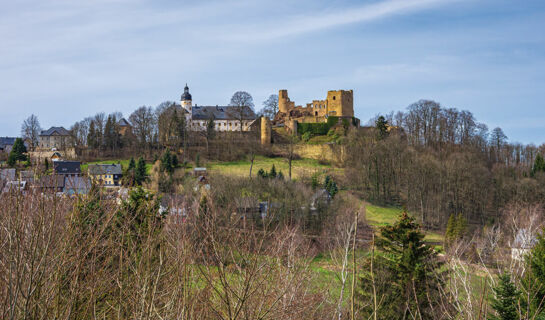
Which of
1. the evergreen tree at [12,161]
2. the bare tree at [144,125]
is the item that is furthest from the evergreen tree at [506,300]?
the bare tree at [144,125]

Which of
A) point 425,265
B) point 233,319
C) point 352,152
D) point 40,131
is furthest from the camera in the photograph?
point 40,131

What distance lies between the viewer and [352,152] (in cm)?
4969

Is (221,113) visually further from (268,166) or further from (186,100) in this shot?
(268,166)

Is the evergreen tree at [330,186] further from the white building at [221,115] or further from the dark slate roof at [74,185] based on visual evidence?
the dark slate roof at [74,185]

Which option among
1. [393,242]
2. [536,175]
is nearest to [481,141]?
[536,175]

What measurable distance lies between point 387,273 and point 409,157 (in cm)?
3422

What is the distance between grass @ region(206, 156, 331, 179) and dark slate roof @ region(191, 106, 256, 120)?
1563 centimetres

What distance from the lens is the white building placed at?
2655 inches

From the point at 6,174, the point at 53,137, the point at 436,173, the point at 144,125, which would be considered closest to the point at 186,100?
the point at 144,125

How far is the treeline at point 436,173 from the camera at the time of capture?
125 feet

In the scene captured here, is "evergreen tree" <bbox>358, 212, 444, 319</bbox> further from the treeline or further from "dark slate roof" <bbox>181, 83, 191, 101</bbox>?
"dark slate roof" <bbox>181, 83, 191, 101</bbox>

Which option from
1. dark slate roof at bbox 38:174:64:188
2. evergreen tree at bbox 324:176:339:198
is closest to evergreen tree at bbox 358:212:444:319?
dark slate roof at bbox 38:174:64:188

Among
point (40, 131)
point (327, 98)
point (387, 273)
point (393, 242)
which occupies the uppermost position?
point (327, 98)

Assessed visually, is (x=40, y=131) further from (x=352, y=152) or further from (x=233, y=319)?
(x=233, y=319)
